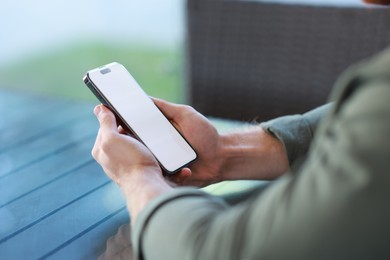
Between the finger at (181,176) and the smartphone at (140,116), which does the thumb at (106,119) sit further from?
the finger at (181,176)

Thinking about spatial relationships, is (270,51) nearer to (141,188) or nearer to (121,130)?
(121,130)

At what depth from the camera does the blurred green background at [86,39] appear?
330 cm

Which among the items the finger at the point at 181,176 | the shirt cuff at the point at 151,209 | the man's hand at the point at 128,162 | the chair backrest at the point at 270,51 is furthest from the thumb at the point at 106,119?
the chair backrest at the point at 270,51

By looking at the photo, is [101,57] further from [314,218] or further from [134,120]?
[314,218]

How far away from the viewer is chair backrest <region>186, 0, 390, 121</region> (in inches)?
51.6

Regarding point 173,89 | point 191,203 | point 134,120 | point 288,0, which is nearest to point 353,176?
point 191,203

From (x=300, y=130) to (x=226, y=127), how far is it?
0.22m

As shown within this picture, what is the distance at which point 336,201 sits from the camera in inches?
17.5

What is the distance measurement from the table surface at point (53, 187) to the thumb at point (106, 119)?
0.40 feet

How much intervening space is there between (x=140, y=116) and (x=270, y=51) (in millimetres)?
602

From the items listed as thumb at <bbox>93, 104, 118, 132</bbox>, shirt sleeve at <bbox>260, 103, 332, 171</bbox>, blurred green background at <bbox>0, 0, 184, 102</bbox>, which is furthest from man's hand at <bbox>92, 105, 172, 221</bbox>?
blurred green background at <bbox>0, 0, 184, 102</bbox>

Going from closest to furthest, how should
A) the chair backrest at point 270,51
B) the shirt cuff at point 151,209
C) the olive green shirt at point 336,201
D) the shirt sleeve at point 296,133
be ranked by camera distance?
the olive green shirt at point 336,201 < the shirt cuff at point 151,209 < the shirt sleeve at point 296,133 < the chair backrest at point 270,51

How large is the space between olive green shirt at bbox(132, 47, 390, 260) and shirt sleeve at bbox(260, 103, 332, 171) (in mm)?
428

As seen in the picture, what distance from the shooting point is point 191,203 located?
564 millimetres
